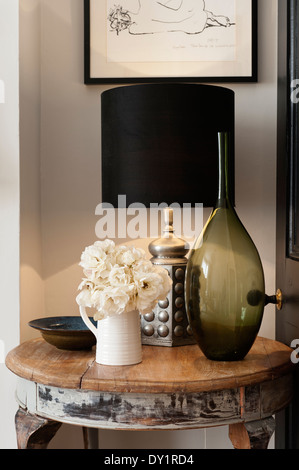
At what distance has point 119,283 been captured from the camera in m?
1.12

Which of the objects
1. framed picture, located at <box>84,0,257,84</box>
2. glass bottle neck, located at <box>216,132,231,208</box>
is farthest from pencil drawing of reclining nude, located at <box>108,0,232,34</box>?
glass bottle neck, located at <box>216,132,231,208</box>

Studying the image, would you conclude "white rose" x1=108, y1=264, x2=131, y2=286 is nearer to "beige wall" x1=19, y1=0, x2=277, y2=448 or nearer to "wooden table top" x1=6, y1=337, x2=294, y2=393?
"wooden table top" x1=6, y1=337, x2=294, y2=393

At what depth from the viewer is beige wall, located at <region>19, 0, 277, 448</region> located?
1.62 meters

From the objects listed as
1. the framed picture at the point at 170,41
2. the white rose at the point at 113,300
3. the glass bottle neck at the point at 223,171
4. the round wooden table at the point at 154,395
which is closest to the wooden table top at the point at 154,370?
the round wooden table at the point at 154,395

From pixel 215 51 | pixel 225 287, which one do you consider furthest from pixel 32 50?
pixel 225 287

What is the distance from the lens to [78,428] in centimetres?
167

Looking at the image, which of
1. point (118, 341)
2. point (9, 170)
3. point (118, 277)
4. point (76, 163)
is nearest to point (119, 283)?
point (118, 277)

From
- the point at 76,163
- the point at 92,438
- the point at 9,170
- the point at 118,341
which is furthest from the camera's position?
the point at 76,163

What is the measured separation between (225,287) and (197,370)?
7.7 inches

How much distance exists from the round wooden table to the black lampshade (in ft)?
1.34

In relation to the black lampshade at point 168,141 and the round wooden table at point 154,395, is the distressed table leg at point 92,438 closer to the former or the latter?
the round wooden table at point 154,395

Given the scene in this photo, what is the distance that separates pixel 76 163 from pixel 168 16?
0.54m

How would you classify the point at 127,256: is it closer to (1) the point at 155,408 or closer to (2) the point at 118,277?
(2) the point at 118,277
